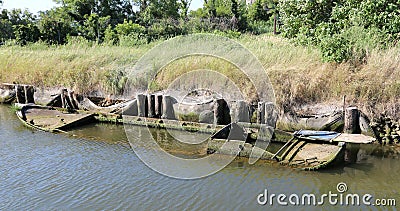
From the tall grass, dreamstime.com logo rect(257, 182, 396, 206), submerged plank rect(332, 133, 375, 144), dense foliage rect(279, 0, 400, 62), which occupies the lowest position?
dreamstime.com logo rect(257, 182, 396, 206)

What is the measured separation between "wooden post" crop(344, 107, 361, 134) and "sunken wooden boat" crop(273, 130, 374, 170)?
0.54m

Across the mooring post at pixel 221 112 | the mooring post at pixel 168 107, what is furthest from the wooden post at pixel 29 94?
the mooring post at pixel 221 112

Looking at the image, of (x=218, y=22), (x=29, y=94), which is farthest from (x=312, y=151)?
(x=218, y=22)

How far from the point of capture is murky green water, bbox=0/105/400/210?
595 cm

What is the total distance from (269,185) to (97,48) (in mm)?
10993

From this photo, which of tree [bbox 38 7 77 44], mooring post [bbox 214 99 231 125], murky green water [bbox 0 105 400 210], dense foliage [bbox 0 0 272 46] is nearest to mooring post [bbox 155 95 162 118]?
mooring post [bbox 214 99 231 125]

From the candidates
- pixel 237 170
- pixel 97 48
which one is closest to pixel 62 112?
pixel 97 48

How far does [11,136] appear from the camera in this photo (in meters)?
9.58

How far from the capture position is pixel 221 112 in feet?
30.8

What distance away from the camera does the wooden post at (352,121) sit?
8.28 meters

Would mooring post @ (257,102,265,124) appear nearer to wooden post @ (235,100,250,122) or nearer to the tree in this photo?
wooden post @ (235,100,250,122)

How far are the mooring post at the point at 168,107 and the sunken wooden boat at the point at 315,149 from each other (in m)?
3.44

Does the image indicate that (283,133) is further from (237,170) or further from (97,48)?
(97,48)

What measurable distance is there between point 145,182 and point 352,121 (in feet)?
15.2
